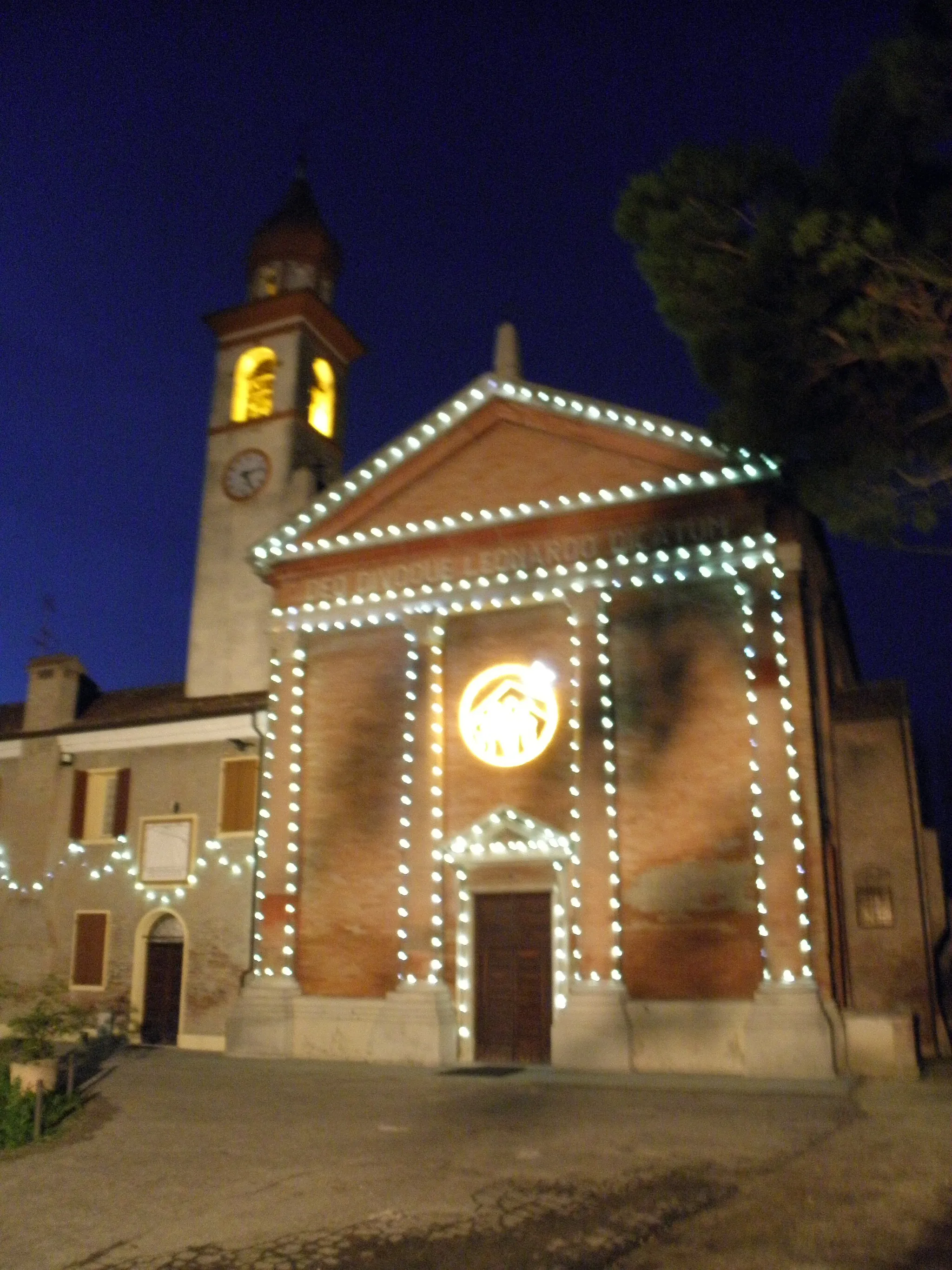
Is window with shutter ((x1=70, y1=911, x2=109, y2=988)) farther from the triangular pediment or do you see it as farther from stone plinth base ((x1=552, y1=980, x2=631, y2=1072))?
stone plinth base ((x1=552, y1=980, x2=631, y2=1072))

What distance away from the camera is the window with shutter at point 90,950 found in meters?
21.3

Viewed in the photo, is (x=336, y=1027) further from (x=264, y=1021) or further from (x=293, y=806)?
(x=293, y=806)

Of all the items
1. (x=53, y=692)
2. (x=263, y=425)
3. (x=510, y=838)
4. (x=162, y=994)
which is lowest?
(x=162, y=994)

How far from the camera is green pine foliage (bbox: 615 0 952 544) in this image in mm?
10719

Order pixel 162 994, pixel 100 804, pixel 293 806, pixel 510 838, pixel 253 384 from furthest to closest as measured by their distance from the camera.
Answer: pixel 253 384, pixel 100 804, pixel 162 994, pixel 293 806, pixel 510 838

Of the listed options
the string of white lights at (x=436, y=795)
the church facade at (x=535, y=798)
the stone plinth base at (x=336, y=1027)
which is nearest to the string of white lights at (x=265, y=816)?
the church facade at (x=535, y=798)

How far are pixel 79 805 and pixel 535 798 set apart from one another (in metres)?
10.5

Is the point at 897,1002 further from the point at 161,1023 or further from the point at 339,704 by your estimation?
the point at 161,1023

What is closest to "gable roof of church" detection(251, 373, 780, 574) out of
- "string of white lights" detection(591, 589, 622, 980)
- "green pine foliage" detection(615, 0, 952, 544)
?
"string of white lights" detection(591, 589, 622, 980)

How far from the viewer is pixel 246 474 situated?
25312 mm

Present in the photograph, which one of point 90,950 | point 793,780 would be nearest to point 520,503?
point 793,780

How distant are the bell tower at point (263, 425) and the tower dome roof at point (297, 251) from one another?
27 mm

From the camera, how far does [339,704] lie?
741 inches

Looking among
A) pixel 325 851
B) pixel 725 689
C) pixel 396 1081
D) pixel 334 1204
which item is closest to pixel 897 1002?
pixel 725 689
